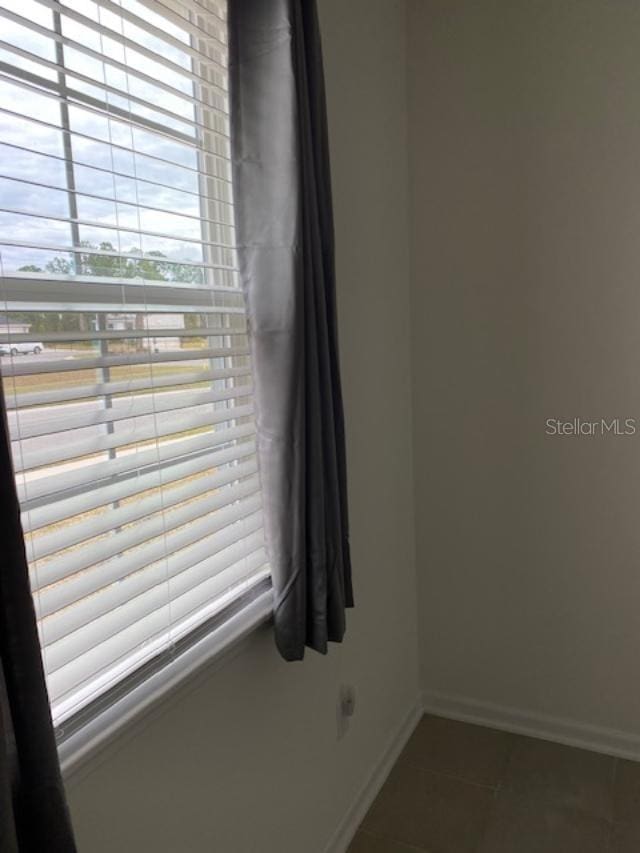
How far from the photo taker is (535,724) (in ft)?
7.55

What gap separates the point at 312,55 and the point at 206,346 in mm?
622

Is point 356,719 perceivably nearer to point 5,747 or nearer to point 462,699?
point 462,699

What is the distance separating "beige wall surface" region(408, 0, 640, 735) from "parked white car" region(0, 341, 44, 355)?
4.93ft

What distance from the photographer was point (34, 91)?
37.8 inches

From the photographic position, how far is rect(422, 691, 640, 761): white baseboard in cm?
219

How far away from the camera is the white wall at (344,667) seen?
46.8 inches

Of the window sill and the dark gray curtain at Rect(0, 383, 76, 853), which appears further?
the window sill

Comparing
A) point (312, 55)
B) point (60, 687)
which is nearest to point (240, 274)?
point (312, 55)

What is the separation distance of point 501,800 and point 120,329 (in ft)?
5.80

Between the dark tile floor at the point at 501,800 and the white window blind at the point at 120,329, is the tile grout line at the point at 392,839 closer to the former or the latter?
the dark tile floor at the point at 501,800

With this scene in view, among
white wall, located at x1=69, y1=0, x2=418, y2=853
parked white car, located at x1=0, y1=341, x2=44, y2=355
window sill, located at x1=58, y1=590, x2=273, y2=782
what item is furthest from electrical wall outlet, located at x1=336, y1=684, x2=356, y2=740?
parked white car, located at x1=0, y1=341, x2=44, y2=355

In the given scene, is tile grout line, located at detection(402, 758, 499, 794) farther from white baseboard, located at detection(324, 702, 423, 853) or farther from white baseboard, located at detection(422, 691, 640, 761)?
white baseboard, located at detection(422, 691, 640, 761)

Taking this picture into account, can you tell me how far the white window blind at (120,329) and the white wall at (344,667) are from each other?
0.17m

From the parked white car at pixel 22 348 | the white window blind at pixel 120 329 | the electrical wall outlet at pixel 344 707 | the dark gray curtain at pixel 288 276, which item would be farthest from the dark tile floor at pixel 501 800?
the parked white car at pixel 22 348
